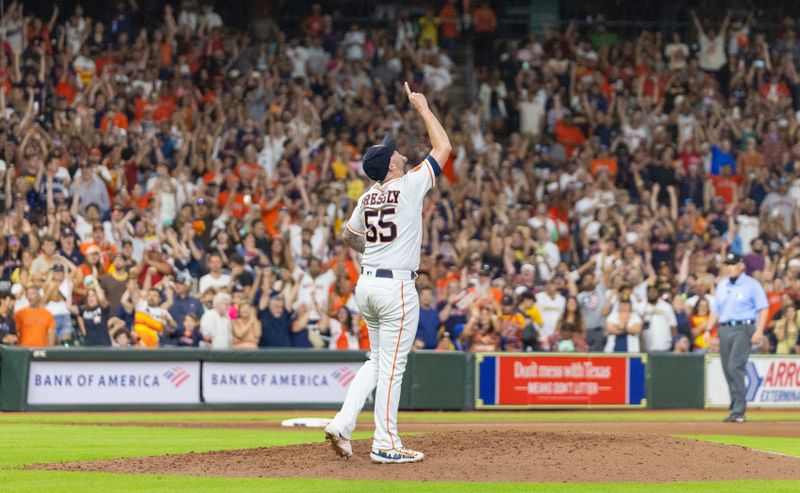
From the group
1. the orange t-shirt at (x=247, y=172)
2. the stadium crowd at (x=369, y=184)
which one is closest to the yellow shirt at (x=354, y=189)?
the stadium crowd at (x=369, y=184)

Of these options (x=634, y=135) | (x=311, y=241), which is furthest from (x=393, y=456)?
(x=634, y=135)

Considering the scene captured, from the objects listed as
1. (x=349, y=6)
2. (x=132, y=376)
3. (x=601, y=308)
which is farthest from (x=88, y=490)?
(x=349, y=6)

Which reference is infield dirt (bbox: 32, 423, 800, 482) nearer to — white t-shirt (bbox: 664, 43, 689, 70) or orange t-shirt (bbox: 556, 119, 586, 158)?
orange t-shirt (bbox: 556, 119, 586, 158)

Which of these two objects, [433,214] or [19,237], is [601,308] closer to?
[433,214]

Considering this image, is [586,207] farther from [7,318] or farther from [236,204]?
[7,318]

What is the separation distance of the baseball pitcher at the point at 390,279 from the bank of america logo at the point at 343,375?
400 inches

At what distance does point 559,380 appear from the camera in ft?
70.6

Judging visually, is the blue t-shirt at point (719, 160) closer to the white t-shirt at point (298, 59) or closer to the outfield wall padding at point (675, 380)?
the outfield wall padding at point (675, 380)

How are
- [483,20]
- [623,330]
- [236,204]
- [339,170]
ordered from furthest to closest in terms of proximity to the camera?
1. [483,20]
2. [339,170]
3. [236,204]
4. [623,330]

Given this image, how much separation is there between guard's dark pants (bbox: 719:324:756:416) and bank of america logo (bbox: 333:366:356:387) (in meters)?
5.56

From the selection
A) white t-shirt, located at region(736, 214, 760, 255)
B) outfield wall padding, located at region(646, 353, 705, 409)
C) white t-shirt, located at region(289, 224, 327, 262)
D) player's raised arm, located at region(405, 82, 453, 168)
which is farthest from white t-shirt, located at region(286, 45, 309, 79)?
player's raised arm, located at region(405, 82, 453, 168)

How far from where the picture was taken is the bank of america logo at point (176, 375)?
65.3 feet

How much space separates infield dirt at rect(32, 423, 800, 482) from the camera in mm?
9930

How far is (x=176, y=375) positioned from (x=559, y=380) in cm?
584
